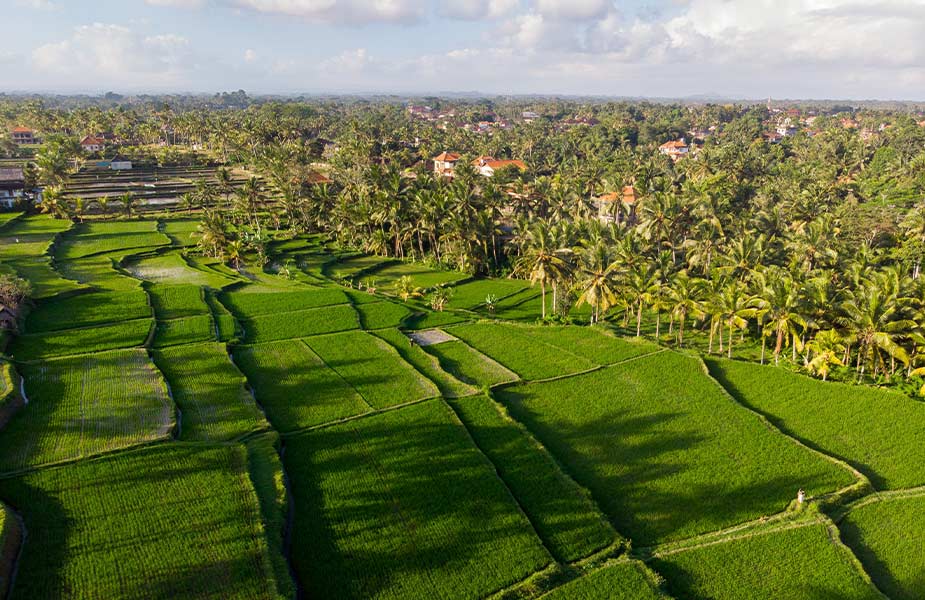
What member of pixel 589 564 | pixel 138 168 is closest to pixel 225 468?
pixel 589 564

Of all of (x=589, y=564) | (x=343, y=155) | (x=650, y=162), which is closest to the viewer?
(x=589, y=564)

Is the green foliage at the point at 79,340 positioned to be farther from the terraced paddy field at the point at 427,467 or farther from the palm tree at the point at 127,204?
the palm tree at the point at 127,204

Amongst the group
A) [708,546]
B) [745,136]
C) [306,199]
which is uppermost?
[745,136]

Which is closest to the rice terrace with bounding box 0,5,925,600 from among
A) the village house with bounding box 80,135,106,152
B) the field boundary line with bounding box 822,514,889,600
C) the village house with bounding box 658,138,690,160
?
the field boundary line with bounding box 822,514,889,600

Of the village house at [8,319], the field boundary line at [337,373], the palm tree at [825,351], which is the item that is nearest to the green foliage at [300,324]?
the field boundary line at [337,373]

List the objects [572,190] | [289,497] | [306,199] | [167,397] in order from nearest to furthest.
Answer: [289,497]
[167,397]
[572,190]
[306,199]

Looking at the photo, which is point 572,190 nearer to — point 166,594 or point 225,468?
point 225,468

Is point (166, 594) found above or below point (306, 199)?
below

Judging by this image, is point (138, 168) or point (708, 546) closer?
point (708, 546)
